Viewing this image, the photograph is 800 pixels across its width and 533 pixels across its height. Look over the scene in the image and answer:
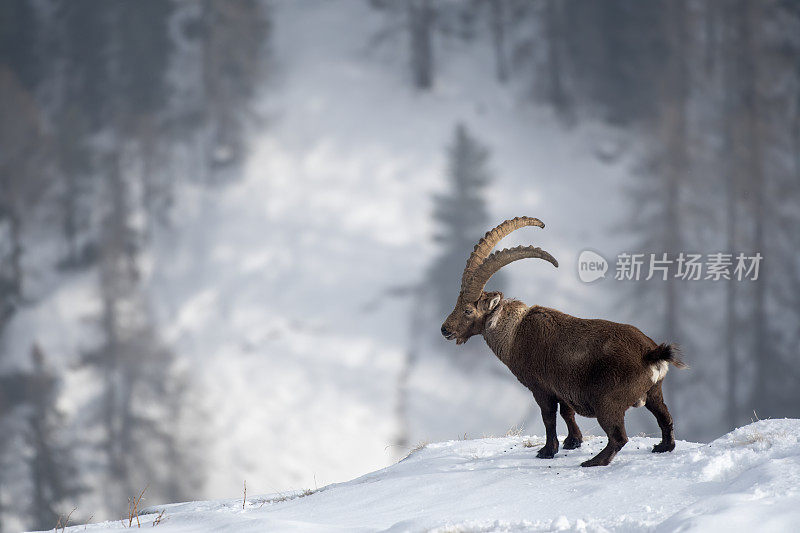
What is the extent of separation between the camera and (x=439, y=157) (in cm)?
3519

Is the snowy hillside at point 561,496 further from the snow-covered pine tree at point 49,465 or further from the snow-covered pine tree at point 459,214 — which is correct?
the snow-covered pine tree at point 49,465

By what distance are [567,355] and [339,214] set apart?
28.1 m

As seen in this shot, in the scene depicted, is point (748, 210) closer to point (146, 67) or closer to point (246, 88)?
point (246, 88)

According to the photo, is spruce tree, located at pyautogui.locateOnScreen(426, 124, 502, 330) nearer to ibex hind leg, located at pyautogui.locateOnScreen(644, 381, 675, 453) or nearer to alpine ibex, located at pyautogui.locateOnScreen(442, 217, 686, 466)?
alpine ibex, located at pyautogui.locateOnScreen(442, 217, 686, 466)

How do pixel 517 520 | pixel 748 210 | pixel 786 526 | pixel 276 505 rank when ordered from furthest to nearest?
1. pixel 748 210
2. pixel 276 505
3. pixel 517 520
4. pixel 786 526

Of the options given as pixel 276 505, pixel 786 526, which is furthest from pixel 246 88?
pixel 786 526

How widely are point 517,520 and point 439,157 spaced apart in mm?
31234

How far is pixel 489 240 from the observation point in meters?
6.32

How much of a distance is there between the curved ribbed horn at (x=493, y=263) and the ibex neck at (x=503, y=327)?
0.26 metres

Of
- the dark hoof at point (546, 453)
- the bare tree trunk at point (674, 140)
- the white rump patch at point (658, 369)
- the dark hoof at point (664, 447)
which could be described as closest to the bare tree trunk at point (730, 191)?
the bare tree trunk at point (674, 140)

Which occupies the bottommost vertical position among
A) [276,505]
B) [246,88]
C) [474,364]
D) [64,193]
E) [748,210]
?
[474,364]

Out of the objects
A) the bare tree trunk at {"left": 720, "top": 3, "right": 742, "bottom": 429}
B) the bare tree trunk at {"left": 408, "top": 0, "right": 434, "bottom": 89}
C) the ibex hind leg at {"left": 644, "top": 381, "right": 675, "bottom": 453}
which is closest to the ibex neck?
the ibex hind leg at {"left": 644, "top": 381, "right": 675, "bottom": 453}

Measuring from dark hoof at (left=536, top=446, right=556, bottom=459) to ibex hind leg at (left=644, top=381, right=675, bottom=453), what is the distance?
2.81ft

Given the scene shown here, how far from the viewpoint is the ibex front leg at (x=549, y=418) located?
20.6ft
